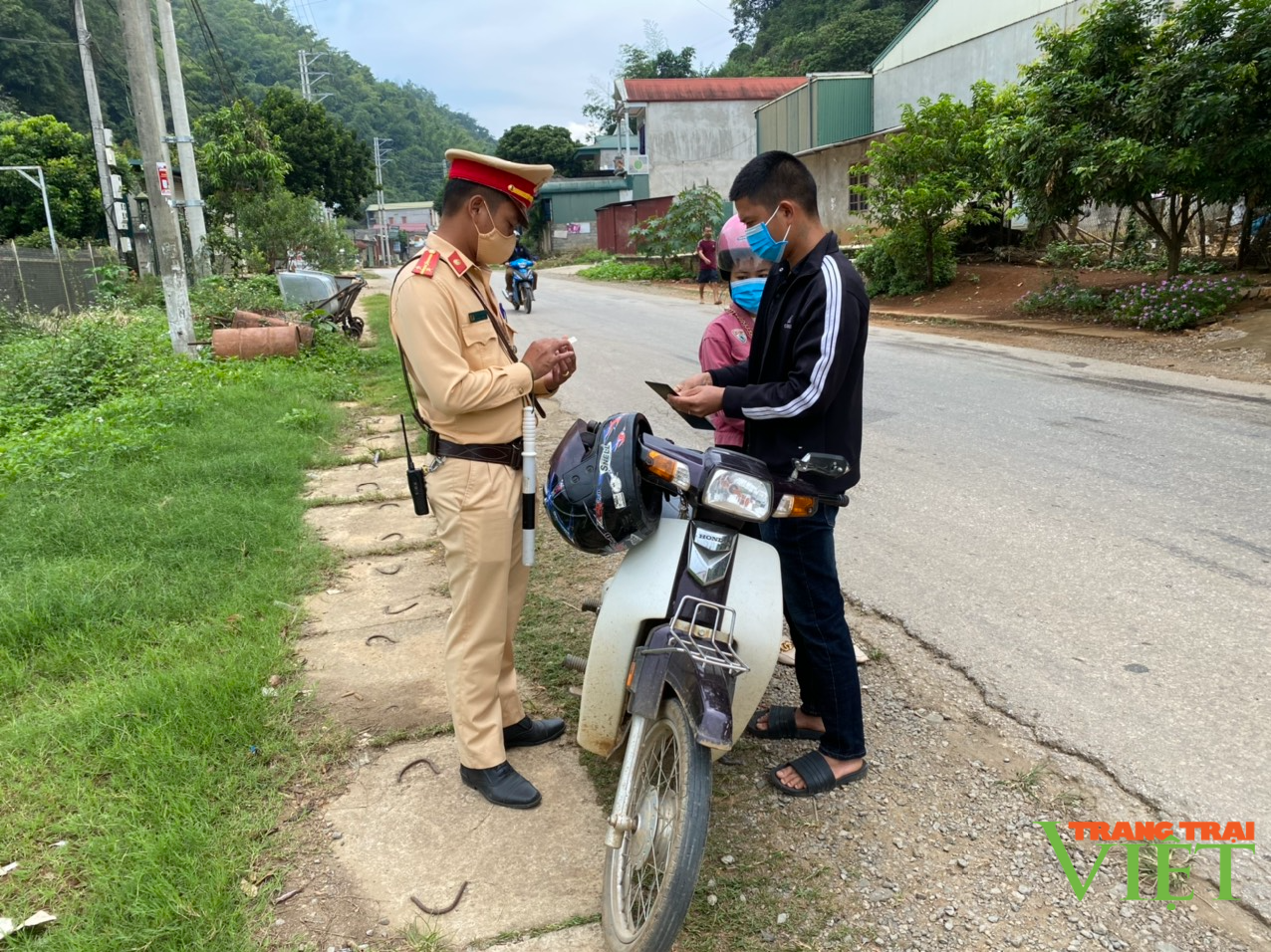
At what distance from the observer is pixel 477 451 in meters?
2.41

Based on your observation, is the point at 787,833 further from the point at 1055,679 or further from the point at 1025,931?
the point at 1055,679

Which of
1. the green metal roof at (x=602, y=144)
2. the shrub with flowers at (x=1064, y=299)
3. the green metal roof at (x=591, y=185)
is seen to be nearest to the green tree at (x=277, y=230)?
the shrub with flowers at (x=1064, y=299)

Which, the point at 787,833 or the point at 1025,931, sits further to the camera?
the point at 787,833

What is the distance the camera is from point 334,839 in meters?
2.35

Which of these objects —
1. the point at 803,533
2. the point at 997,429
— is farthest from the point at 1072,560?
the point at 997,429

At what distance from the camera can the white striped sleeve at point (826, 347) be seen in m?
2.17

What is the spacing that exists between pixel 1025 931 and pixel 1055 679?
1273mm

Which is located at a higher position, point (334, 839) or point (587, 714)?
point (587, 714)

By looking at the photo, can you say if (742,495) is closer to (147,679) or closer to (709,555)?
(709,555)

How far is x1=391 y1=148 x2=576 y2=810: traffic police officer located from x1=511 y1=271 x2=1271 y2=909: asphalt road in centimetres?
178

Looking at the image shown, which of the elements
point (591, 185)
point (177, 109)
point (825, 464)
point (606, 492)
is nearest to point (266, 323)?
point (177, 109)

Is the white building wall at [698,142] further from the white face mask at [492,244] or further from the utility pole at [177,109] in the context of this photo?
the white face mask at [492,244]

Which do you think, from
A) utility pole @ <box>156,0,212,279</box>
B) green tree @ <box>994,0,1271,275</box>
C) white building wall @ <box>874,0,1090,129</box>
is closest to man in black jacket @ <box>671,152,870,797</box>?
green tree @ <box>994,0,1271,275</box>

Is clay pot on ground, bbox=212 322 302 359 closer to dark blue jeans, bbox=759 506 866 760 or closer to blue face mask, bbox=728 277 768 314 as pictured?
blue face mask, bbox=728 277 768 314
